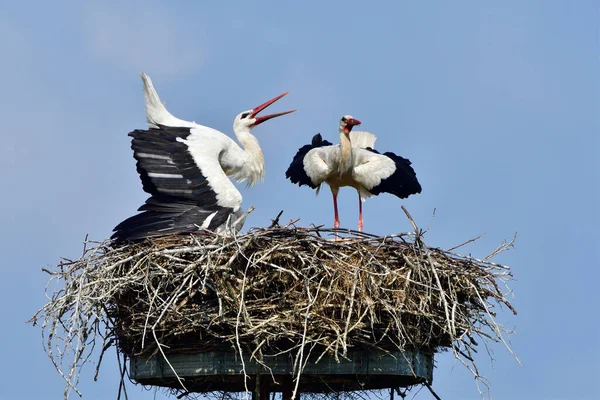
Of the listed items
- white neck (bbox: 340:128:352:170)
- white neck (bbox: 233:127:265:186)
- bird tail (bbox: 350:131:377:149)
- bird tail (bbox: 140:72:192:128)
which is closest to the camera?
bird tail (bbox: 140:72:192:128)

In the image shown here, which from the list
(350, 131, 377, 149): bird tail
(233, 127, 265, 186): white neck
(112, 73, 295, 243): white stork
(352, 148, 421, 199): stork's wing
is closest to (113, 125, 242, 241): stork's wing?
(112, 73, 295, 243): white stork

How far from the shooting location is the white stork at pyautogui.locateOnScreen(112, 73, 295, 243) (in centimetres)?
838

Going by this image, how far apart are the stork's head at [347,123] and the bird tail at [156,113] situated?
1645 mm

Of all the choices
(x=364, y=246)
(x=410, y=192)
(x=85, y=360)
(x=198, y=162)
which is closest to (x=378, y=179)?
(x=410, y=192)

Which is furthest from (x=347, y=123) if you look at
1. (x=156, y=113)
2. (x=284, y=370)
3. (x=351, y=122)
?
(x=284, y=370)

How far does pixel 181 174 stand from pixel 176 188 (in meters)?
0.16

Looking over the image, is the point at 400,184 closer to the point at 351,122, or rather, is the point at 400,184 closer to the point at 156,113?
the point at 351,122

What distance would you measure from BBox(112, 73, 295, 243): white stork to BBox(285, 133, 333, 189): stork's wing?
3.07 feet

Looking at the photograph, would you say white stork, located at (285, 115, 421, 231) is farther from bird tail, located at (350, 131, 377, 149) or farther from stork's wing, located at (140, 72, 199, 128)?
stork's wing, located at (140, 72, 199, 128)

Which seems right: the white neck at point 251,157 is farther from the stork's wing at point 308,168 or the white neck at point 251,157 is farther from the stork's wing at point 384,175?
the stork's wing at point 384,175

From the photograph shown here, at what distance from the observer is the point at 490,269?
818cm

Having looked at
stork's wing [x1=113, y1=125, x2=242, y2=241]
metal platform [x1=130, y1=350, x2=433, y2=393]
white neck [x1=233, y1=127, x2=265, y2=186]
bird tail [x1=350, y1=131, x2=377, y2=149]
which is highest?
bird tail [x1=350, y1=131, x2=377, y2=149]

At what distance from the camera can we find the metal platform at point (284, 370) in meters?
7.53

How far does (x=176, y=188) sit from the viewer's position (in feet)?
28.8
